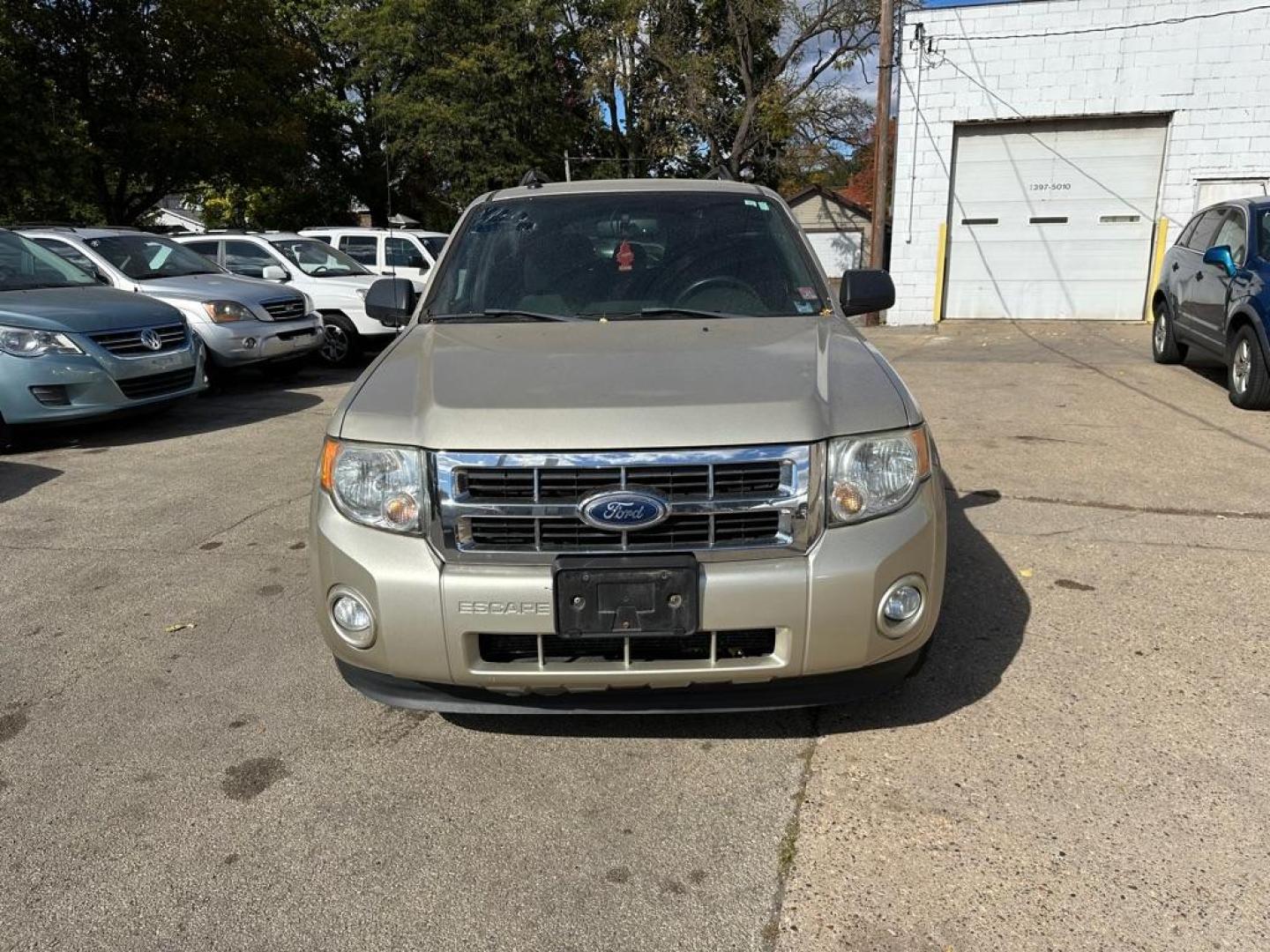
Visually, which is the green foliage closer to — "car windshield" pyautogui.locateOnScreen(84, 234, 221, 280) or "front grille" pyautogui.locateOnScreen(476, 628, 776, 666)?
"car windshield" pyautogui.locateOnScreen(84, 234, 221, 280)

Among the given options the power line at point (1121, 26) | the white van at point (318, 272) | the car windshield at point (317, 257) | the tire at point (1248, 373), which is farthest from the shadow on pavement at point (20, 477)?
the power line at point (1121, 26)

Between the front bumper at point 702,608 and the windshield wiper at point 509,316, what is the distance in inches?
50.0

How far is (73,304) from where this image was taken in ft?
24.3

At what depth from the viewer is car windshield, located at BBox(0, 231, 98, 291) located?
7887 mm

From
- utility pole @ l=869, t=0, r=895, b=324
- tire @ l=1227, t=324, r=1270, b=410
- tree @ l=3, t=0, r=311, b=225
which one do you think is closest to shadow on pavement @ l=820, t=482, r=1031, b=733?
tire @ l=1227, t=324, r=1270, b=410

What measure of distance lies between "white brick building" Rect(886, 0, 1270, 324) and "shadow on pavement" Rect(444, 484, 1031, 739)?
12.7 metres

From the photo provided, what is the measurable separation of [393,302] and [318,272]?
8.71m

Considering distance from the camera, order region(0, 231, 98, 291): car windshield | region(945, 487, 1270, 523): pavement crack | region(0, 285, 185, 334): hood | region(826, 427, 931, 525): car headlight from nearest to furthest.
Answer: region(826, 427, 931, 525): car headlight → region(945, 487, 1270, 523): pavement crack → region(0, 285, 185, 334): hood → region(0, 231, 98, 291): car windshield

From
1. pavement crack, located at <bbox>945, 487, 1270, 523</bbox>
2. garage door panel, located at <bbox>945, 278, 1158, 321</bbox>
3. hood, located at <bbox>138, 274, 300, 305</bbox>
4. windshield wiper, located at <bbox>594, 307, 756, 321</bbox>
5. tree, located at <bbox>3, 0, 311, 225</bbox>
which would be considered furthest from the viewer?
tree, located at <bbox>3, 0, 311, 225</bbox>

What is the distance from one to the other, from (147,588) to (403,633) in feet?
8.08

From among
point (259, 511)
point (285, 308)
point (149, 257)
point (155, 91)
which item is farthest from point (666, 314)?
point (155, 91)

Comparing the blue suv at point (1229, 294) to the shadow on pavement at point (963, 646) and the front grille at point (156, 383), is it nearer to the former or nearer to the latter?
the shadow on pavement at point (963, 646)

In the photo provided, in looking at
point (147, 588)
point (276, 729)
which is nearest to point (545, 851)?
point (276, 729)

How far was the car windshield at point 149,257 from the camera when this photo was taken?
9.77m
